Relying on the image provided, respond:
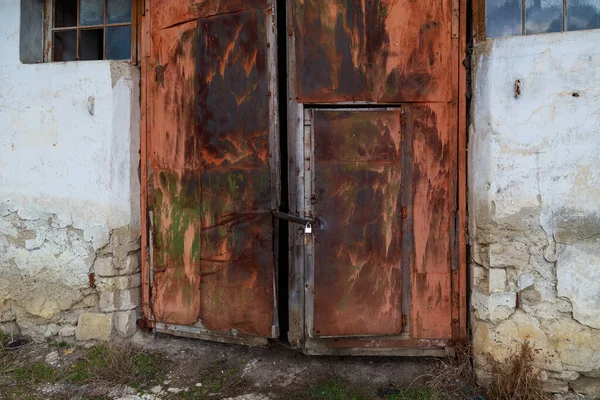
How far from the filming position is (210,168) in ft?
10.2

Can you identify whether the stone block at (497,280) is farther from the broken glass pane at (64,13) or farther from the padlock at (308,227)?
the broken glass pane at (64,13)

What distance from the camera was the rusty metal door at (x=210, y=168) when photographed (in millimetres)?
2996

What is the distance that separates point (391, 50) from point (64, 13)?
109 inches

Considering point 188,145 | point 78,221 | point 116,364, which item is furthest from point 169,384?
point 188,145

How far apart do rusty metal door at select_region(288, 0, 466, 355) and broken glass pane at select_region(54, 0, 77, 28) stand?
2012mm

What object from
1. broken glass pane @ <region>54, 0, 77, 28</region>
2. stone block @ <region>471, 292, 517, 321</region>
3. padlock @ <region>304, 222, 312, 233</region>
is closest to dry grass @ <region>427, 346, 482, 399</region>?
stone block @ <region>471, 292, 517, 321</region>

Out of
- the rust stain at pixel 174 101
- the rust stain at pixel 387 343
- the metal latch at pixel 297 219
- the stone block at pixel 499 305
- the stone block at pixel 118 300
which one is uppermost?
the rust stain at pixel 174 101

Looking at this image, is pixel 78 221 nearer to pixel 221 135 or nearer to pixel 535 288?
pixel 221 135

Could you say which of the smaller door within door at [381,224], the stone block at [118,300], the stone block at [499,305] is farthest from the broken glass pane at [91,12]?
the stone block at [499,305]

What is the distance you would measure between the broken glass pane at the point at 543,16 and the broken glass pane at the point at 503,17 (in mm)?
59

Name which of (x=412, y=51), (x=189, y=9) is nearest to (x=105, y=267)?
(x=189, y=9)

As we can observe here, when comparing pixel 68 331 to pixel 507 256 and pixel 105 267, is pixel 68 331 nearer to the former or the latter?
pixel 105 267

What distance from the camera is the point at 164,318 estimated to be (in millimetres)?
3273

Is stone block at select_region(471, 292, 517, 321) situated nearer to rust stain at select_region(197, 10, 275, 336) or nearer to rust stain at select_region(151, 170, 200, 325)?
rust stain at select_region(197, 10, 275, 336)
